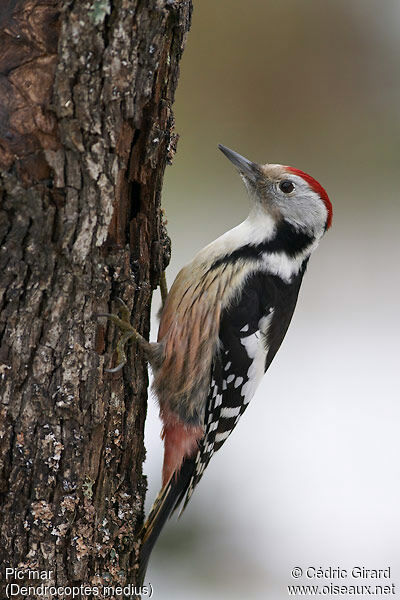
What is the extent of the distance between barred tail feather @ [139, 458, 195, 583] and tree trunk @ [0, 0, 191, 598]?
0.17m

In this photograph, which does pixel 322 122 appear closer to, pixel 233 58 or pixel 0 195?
pixel 233 58

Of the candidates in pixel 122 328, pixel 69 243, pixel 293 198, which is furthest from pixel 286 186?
pixel 69 243

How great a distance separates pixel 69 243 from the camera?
6.90 feet

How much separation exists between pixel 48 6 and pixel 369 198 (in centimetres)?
435

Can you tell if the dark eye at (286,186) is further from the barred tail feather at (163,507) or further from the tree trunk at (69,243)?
the barred tail feather at (163,507)

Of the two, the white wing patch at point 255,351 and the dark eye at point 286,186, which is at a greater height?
the dark eye at point 286,186

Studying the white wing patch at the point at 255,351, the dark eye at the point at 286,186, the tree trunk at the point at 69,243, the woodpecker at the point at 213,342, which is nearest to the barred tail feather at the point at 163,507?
the woodpecker at the point at 213,342

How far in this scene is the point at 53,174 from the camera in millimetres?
2049

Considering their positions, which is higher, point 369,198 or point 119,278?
point 369,198

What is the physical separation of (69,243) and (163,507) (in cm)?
116

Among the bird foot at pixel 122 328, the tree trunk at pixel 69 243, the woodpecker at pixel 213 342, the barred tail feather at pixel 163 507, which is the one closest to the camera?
Result: the tree trunk at pixel 69 243

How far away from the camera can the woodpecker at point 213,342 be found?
2840 mm

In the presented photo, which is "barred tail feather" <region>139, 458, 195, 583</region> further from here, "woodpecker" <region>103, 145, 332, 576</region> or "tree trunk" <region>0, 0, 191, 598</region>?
"tree trunk" <region>0, 0, 191, 598</region>

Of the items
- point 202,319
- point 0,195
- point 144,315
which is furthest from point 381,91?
point 0,195
